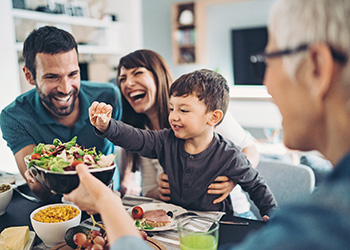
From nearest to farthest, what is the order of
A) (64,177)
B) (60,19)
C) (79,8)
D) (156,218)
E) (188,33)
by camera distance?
(64,177) → (156,218) → (60,19) → (79,8) → (188,33)

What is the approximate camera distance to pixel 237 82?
6.21 metres

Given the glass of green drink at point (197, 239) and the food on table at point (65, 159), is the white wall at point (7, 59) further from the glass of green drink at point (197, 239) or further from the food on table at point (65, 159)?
the glass of green drink at point (197, 239)

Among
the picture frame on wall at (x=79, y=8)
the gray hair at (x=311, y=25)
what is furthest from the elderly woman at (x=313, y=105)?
the picture frame on wall at (x=79, y=8)

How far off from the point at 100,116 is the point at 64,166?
307 mm

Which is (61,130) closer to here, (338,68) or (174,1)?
(338,68)

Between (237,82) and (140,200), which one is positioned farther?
(237,82)

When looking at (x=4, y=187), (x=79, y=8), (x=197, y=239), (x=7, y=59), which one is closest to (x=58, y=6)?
(x=79, y=8)

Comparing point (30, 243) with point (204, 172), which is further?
point (204, 172)

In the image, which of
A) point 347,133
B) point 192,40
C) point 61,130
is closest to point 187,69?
point 192,40

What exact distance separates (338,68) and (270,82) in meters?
0.17

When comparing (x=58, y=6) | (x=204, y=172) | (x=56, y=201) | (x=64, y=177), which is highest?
(x=58, y=6)

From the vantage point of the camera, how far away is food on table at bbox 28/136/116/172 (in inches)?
37.1

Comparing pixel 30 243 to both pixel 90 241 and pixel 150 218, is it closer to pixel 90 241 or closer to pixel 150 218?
pixel 90 241

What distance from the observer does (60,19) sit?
4.46 m
